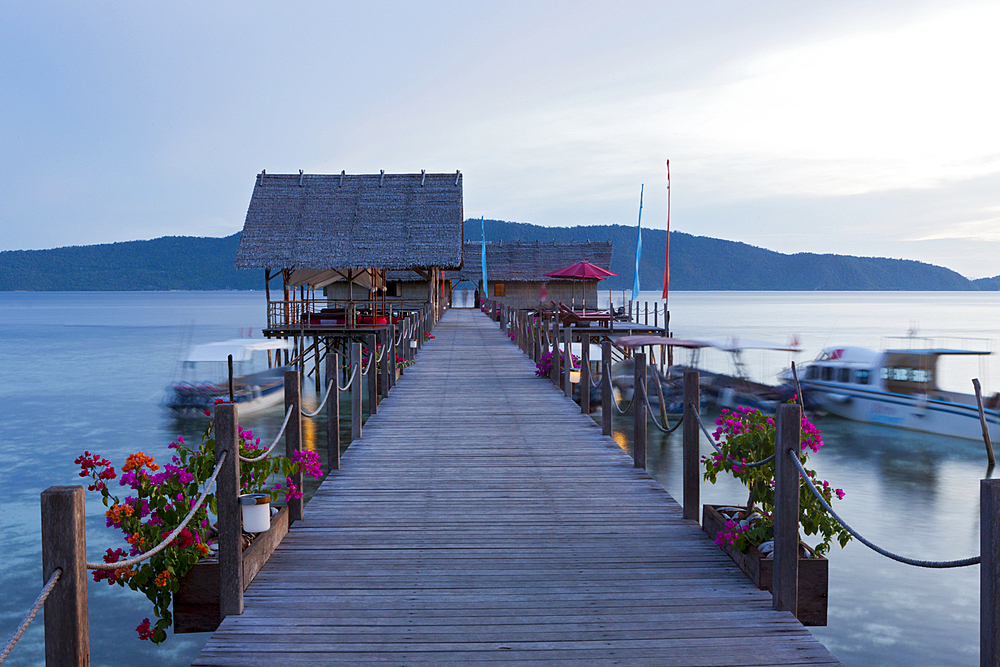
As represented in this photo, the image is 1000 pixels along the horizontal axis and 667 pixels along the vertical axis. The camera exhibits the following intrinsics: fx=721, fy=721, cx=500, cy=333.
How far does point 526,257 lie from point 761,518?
1916 inches

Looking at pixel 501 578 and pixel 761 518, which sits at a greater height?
pixel 761 518

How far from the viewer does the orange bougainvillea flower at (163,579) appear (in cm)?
376

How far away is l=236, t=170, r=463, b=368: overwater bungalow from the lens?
2502 centimetres

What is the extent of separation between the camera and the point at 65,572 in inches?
96.3

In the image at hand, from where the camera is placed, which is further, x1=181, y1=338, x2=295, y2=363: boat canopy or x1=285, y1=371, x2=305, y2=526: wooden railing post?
x1=181, y1=338, x2=295, y2=363: boat canopy

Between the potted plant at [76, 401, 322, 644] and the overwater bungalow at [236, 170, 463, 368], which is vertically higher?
the overwater bungalow at [236, 170, 463, 368]

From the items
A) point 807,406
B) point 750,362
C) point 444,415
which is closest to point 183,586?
point 444,415

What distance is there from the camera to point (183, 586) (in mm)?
3836

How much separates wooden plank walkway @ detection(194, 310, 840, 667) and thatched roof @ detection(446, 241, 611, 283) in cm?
4446

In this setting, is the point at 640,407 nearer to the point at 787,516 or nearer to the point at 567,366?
the point at 787,516

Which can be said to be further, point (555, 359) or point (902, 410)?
point (902, 410)

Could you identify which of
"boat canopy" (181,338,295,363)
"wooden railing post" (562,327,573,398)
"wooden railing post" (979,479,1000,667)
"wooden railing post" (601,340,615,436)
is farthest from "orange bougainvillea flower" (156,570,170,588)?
"boat canopy" (181,338,295,363)

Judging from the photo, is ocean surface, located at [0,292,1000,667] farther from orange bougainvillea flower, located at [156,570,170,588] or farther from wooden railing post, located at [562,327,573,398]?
wooden railing post, located at [562,327,573,398]

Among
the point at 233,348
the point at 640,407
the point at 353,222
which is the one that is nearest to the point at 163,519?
the point at 640,407
